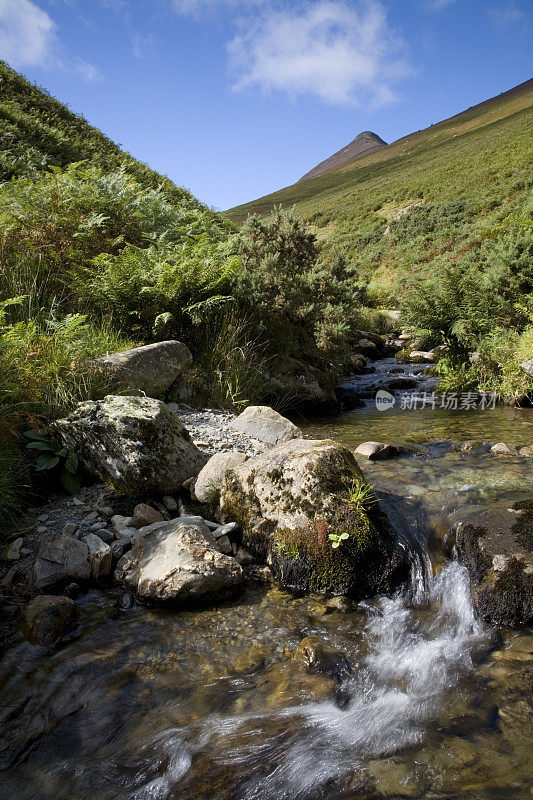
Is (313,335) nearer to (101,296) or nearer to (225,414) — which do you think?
(225,414)

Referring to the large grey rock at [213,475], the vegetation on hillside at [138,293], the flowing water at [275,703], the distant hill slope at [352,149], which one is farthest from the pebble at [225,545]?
the distant hill slope at [352,149]

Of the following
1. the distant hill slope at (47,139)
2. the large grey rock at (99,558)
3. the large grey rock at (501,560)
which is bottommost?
the large grey rock at (501,560)

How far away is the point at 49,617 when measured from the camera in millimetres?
2775

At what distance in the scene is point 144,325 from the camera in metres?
6.84

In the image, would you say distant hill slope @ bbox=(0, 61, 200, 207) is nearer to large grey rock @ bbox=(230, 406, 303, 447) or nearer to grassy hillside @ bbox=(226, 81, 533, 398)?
grassy hillside @ bbox=(226, 81, 533, 398)

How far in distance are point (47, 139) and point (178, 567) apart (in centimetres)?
1671

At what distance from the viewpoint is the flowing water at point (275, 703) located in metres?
1.93

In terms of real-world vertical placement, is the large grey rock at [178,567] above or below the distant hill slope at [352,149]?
below

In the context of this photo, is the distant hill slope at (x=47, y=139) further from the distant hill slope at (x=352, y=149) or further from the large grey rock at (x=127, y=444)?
the distant hill slope at (x=352, y=149)

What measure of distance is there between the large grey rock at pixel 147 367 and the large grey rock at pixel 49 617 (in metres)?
2.49

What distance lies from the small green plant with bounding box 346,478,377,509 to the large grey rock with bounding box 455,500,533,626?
74 centimetres

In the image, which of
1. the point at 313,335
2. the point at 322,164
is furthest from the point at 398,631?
the point at 322,164

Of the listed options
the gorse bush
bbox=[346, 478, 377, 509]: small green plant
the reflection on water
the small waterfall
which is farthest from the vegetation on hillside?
the small waterfall

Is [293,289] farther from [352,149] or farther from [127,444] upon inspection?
[352,149]
